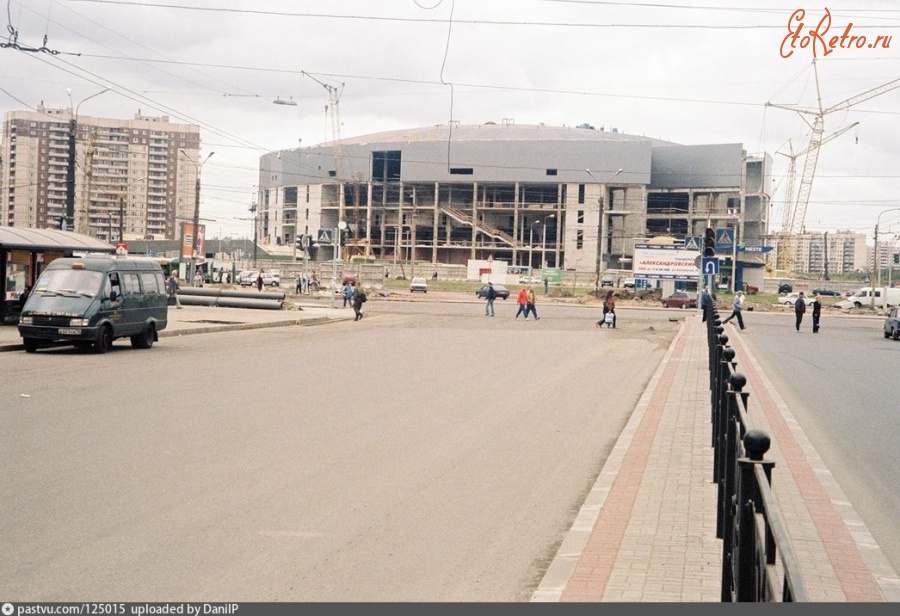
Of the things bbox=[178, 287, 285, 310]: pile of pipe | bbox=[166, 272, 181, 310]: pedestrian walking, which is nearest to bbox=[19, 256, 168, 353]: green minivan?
bbox=[166, 272, 181, 310]: pedestrian walking

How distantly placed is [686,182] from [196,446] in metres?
109

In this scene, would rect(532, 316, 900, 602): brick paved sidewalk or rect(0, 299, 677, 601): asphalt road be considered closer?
rect(532, 316, 900, 602): brick paved sidewalk

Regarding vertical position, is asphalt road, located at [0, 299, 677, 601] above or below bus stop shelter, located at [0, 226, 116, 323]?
below

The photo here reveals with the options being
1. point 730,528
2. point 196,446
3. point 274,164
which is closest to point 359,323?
point 196,446

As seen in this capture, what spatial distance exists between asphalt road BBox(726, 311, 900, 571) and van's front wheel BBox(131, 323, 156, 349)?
14.7 m

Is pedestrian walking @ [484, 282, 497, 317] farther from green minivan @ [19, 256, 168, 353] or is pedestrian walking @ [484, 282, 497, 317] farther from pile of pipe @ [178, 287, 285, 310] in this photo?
green minivan @ [19, 256, 168, 353]

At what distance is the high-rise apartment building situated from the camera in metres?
128

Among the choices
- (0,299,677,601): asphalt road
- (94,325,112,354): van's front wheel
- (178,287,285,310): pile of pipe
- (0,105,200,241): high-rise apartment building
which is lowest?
(0,299,677,601): asphalt road

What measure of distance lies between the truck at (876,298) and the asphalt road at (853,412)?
1825 inches

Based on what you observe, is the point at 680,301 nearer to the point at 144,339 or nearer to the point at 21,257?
the point at 21,257

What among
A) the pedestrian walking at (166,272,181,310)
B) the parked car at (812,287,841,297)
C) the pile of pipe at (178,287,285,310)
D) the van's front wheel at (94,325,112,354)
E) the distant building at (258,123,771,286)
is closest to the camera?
the van's front wheel at (94,325,112,354)

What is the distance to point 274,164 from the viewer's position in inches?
5379

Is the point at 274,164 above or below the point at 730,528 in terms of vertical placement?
above

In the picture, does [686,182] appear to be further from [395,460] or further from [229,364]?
[395,460]
